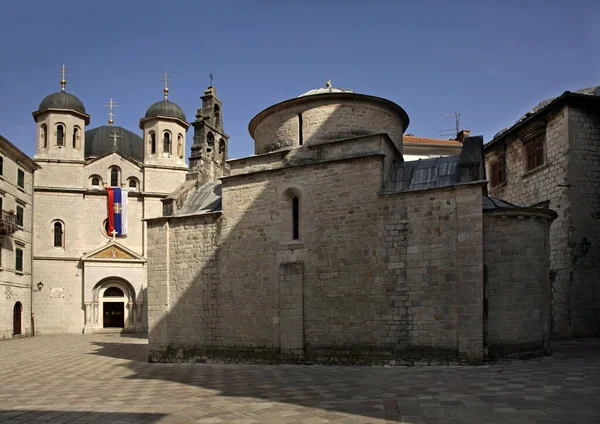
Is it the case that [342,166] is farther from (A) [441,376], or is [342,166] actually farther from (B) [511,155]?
(B) [511,155]

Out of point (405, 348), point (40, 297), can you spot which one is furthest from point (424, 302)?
point (40, 297)

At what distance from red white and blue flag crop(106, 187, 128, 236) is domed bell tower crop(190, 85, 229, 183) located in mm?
13143

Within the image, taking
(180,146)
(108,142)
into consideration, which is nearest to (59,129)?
(108,142)

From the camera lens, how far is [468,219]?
1396 centimetres

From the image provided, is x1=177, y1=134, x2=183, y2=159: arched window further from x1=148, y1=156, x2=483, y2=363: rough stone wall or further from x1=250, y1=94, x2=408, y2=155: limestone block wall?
x1=250, y1=94, x2=408, y2=155: limestone block wall

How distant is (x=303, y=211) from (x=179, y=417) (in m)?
8.21

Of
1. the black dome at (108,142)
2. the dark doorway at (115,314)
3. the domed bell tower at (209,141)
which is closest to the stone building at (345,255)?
the domed bell tower at (209,141)

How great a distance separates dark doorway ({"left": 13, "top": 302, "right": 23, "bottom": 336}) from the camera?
30.0m

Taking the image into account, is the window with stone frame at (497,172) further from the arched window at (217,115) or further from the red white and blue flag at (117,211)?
the red white and blue flag at (117,211)

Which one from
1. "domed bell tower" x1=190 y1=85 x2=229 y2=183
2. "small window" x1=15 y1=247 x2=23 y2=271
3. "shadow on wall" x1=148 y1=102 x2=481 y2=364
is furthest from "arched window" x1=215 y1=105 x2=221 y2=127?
"small window" x1=15 y1=247 x2=23 y2=271

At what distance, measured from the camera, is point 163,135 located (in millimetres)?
35906

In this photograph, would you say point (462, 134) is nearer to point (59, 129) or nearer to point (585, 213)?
point (585, 213)

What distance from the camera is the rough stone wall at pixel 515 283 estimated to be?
14.2m

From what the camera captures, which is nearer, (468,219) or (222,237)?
(468,219)
